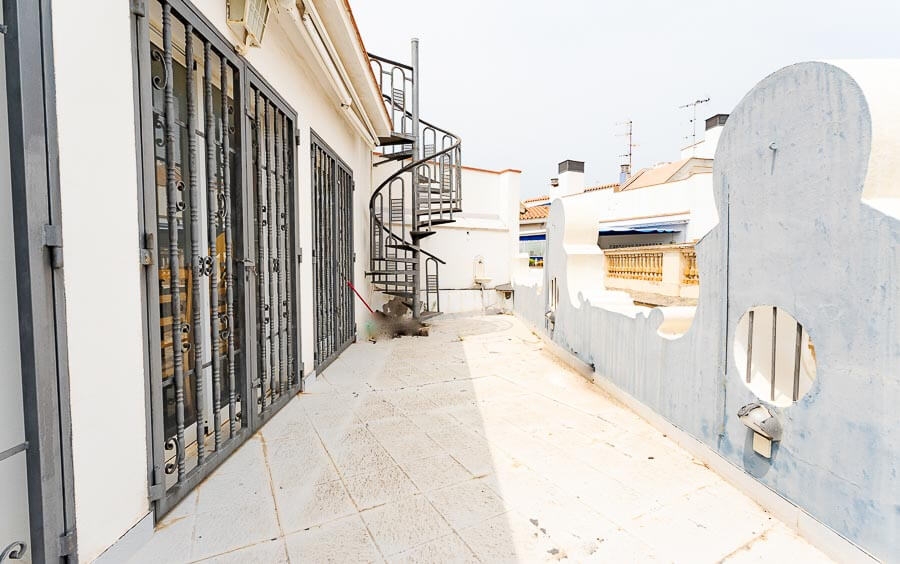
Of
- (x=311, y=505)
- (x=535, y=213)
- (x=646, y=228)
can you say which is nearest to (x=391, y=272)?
(x=311, y=505)

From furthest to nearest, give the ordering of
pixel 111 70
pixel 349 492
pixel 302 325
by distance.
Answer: pixel 302 325 < pixel 349 492 < pixel 111 70

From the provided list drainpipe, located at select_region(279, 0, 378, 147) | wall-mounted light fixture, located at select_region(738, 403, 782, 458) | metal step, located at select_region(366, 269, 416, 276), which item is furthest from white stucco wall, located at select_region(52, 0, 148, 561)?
metal step, located at select_region(366, 269, 416, 276)

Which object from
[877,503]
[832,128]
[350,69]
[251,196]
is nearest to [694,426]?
[877,503]

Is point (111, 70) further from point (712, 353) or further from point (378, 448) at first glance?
point (712, 353)

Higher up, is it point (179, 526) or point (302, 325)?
point (302, 325)

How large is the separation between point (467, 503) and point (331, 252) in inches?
140

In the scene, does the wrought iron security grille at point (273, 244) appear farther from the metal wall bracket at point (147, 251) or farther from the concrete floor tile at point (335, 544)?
the concrete floor tile at point (335, 544)

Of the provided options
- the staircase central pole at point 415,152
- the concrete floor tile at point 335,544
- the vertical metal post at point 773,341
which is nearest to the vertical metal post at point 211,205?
the concrete floor tile at point 335,544

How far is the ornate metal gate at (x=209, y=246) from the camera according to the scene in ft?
6.27

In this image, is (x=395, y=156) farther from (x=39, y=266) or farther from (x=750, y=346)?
(x=39, y=266)

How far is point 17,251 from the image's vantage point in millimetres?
1251

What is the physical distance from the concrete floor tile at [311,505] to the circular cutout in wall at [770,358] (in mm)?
2072

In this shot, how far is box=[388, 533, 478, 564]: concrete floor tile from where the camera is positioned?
1627mm

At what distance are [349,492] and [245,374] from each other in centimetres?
110
